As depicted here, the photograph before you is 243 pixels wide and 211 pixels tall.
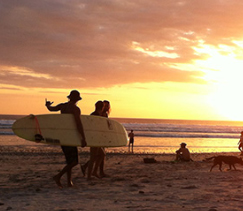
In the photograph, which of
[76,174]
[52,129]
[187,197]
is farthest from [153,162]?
[187,197]

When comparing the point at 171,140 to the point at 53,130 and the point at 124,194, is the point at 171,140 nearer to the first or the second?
the point at 53,130

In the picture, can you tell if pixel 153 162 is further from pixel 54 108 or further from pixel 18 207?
pixel 18 207

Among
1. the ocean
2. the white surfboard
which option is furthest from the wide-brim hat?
the ocean

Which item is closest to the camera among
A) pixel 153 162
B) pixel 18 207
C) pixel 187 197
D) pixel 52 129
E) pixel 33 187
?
pixel 18 207

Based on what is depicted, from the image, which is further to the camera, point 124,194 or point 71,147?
point 71,147

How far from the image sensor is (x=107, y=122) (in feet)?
28.3

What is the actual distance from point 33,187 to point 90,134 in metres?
1.85

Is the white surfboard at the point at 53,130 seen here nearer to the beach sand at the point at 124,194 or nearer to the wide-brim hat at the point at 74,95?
the wide-brim hat at the point at 74,95

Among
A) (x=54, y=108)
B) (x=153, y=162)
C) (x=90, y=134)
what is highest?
(x=54, y=108)

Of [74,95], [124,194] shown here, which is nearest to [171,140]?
[74,95]

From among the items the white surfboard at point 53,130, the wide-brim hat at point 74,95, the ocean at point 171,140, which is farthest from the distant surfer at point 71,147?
the ocean at point 171,140

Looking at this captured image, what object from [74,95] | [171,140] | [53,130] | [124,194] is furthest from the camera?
[171,140]

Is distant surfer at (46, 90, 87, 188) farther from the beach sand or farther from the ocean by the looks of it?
the ocean

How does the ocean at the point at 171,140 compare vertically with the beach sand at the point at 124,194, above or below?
below
